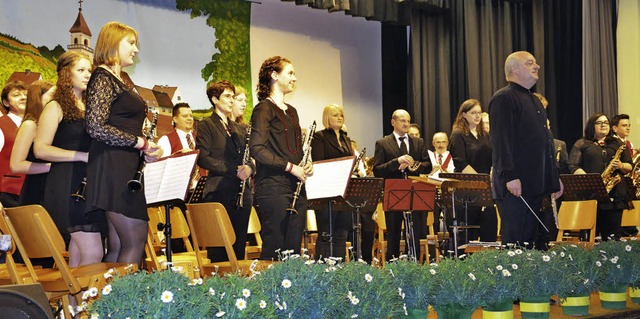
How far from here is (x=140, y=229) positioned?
3.92 metres

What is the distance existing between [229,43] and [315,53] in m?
1.36

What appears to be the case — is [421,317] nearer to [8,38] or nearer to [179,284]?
[179,284]

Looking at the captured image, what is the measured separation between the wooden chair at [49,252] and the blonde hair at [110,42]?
2.50ft

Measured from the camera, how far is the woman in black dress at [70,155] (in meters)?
3.98

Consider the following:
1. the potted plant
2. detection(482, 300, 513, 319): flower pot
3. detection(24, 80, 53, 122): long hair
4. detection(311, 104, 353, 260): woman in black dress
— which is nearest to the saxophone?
detection(311, 104, 353, 260): woman in black dress

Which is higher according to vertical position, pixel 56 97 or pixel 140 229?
pixel 56 97

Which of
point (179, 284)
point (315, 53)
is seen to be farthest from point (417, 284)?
point (315, 53)

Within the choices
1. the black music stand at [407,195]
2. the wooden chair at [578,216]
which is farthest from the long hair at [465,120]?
the wooden chair at [578,216]

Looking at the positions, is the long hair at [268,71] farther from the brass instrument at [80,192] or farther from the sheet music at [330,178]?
the brass instrument at [80,192]

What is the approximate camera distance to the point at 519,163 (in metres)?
5.11

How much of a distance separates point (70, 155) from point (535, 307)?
2.41m

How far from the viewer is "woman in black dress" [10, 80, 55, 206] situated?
4457 mm

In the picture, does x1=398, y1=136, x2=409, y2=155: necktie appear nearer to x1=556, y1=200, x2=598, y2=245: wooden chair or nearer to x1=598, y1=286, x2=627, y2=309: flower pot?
x1=556, y1=200, x2=598, y2=245: wooden chair

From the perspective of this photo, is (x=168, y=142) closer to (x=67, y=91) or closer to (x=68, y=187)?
(x=67, y=91)
